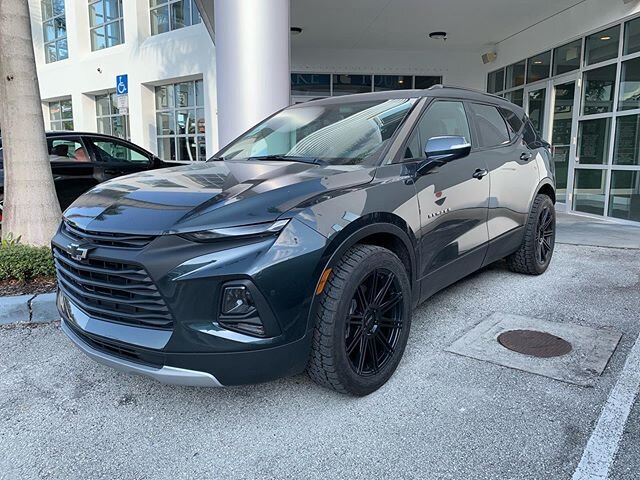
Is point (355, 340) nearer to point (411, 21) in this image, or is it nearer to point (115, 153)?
point (115, 153)

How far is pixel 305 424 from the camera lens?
267cm

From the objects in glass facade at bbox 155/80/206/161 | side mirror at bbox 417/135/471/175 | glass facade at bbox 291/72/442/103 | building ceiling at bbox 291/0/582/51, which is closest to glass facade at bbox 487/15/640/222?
building ceiling at bbox 291/0/582/51

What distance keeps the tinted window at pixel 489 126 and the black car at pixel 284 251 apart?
20.8 inches

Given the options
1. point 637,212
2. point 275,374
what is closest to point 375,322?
point 275,374

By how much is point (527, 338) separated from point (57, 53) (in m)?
22.9

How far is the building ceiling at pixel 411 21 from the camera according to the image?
905 cm

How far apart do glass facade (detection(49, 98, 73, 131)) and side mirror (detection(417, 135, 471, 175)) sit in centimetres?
2031

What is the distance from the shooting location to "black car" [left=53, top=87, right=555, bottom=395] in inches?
91.4

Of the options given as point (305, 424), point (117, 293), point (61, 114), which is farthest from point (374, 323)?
point (61, 114)

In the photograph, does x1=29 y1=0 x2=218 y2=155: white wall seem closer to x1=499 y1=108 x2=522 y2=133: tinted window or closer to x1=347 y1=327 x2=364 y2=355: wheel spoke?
x1=499 y1=108 x2=522 y2=133: tinted window

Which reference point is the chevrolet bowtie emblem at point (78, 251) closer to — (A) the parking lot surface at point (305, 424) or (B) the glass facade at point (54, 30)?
(A) the parking lot surface at point (305, 424)

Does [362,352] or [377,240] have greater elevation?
[377,240]

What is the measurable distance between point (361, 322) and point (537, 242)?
3075 mm

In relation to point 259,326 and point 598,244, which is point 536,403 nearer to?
point 259,326
